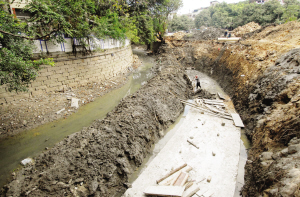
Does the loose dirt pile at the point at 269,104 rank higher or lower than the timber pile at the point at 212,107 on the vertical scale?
higher

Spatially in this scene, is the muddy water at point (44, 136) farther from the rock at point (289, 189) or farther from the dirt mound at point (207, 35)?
the dirt mound at point (207, 35)

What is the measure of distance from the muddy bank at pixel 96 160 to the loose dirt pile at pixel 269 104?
4704mm

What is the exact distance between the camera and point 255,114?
943 cm

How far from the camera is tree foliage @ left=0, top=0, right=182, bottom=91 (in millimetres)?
6402

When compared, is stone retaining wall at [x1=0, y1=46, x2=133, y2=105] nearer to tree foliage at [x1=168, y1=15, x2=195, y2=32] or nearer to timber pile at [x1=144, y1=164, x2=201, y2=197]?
timber pile at [x1=144, y1=164, x2=201, y2=197]

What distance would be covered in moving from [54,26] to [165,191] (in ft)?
43.2

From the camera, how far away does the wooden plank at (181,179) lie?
5.79 metres

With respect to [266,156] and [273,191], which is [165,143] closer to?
[266,156]

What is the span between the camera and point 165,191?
5.43 meters

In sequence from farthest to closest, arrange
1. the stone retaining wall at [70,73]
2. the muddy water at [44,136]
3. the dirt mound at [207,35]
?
the dirt mound at [207,35] → the stone retaining wall at [70,73] → the muddy water at [44,136]

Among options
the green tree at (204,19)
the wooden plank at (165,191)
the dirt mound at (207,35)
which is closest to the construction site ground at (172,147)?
the wooden plank at (165,191)

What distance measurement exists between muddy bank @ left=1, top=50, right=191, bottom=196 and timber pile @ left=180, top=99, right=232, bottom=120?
3917 millimetres

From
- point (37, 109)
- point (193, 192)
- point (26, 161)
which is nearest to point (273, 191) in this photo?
point (193, 192)

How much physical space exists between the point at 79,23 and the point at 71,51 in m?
2.31
